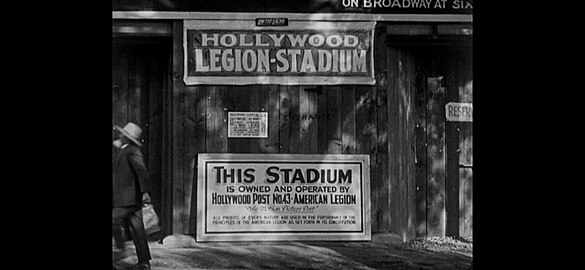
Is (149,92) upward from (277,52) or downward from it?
downward

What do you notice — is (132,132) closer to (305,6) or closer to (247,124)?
(247,124)

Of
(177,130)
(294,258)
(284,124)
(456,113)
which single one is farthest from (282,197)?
(456,113)

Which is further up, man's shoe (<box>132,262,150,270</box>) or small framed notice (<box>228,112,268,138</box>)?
small framed notice (<box>228,112,268,138</box>)

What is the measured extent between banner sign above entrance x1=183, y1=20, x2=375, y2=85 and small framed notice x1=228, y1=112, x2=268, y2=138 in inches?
8.3

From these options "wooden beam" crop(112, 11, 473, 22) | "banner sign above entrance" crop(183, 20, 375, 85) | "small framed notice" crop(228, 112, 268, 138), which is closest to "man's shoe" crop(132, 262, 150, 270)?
"small framed notice" crop(228, 112, 268, 138)

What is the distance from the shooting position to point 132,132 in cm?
393

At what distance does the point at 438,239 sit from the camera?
4.63 m

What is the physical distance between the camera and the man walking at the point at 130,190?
375 cm

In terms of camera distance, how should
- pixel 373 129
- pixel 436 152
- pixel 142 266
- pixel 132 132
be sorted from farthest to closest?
pixel 373 129
pixel 436 152
pixel 142 266
pixel 132 132

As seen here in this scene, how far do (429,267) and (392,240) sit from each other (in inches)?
15.4

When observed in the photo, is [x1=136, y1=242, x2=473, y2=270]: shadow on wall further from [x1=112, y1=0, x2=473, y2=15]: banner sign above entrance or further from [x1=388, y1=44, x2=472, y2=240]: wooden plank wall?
[x1=112, y1=0, x2=473, y2=15]: banner sign above entrance

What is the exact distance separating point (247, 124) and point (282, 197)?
574mm

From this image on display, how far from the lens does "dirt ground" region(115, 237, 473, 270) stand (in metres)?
4.35
